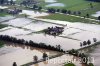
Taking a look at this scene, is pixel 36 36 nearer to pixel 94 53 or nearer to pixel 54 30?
pixel 54 30

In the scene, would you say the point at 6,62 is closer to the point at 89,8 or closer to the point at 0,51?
the point at 0,51

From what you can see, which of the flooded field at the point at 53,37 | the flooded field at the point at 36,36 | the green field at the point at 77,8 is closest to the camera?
the flooded field at the point at 36,36

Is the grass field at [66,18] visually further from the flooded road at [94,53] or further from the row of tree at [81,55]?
the row of tree at [81,55]

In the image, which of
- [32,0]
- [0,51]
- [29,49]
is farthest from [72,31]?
[32,0]

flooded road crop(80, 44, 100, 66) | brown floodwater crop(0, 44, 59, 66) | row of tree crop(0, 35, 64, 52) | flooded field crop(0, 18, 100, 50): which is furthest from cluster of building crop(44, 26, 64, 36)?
flooded road crop(80, 44, 100, 66)

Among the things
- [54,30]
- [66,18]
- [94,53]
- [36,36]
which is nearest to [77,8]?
[66,18]

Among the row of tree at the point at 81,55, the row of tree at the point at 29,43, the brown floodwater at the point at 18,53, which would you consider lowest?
the brown floodwater at the point at 18,53

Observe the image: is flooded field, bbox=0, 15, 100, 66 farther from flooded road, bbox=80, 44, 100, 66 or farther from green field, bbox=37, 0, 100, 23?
green field, bbox=37, 0, 100, 23

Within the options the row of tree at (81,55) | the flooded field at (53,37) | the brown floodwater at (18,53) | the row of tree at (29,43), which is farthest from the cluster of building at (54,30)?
the row of tree at (81,55)
